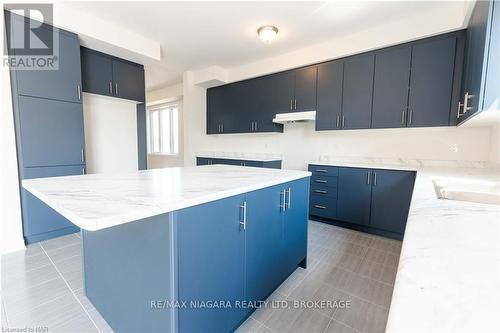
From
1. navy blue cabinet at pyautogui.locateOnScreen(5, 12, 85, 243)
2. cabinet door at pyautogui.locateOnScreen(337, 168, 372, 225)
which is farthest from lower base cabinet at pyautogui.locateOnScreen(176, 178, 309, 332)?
navy blue cabinet at pyautogui.locateOnScreen(5, 12, 85, 243)

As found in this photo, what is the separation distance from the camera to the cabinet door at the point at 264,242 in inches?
54.8

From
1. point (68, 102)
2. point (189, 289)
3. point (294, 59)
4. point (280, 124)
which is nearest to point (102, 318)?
point (189, 289)

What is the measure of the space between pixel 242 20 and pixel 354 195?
8.41ft

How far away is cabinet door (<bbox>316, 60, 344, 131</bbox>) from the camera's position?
321 cm

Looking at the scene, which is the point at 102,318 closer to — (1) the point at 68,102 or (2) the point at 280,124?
(1) the point at 68,102

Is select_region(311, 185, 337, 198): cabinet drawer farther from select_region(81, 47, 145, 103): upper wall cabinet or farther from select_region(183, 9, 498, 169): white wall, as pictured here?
select_region(81, 47, 145, 103): upper wall cabinet

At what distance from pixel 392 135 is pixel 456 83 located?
842mm

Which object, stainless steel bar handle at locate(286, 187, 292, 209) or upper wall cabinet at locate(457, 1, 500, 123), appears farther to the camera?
stainless steel bar handle at locate(286, 187, 292, 209)

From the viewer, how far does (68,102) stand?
8.76 feet

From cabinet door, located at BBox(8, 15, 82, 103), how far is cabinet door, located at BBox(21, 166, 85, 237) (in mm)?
809

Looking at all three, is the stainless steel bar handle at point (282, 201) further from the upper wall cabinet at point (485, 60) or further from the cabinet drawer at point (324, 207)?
the cabinet drawer at point (324, 207)

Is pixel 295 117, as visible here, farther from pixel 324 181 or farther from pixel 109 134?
pixel 109 134

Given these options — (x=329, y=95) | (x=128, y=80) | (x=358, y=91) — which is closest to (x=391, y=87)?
(x=358, y=91)

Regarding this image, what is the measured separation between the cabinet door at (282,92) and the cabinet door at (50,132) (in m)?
2.74
